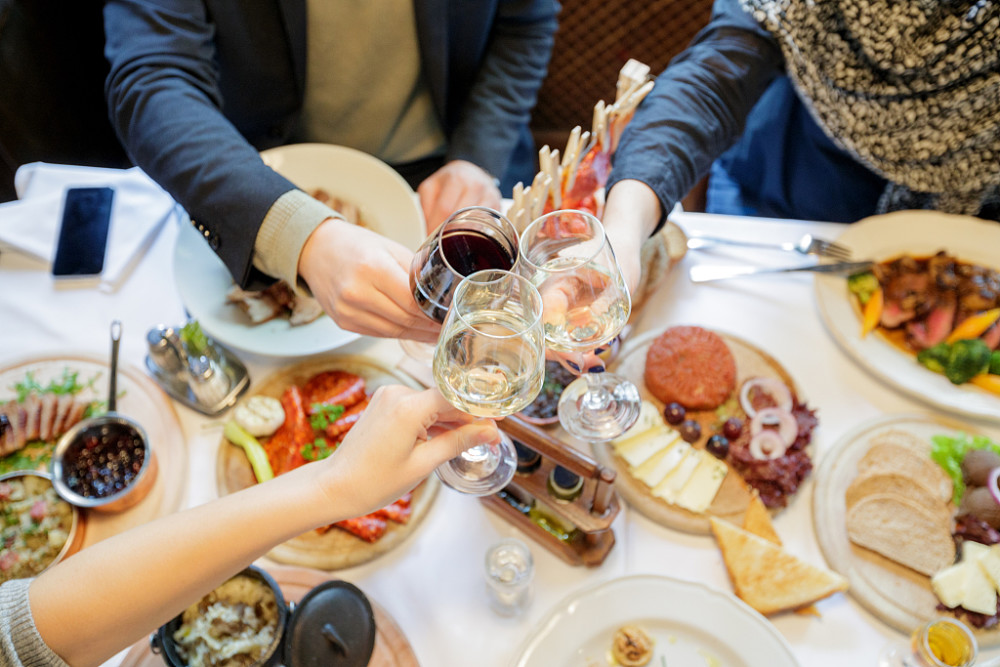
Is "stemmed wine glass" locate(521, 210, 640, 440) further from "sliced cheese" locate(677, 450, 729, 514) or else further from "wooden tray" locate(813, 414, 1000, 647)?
"wooden tray" locate(813, 414, 1000, 647)

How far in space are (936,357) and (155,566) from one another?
180 cm

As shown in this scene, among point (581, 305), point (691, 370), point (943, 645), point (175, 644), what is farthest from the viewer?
point (691, 370)

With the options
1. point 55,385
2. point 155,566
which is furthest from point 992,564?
point 55,385

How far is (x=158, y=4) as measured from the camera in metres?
1.57

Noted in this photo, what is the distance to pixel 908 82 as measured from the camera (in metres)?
1.70

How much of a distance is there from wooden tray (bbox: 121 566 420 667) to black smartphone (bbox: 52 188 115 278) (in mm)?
972

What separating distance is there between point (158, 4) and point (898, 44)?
70.3 inches

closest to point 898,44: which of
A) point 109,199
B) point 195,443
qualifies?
point 195,443

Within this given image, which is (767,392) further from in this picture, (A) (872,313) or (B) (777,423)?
(A) (872,313)

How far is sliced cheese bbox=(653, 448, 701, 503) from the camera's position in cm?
146

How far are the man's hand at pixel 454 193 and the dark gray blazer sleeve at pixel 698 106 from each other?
0.38m

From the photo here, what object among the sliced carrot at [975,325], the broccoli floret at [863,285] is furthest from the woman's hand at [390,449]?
the sliced carrot at [975,325]

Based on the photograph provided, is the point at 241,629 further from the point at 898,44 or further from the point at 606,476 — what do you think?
the point at 898,44

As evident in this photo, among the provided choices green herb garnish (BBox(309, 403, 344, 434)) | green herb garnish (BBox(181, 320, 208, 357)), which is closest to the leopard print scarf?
green herb garnish (BBox(309, 403, 344, 434))
